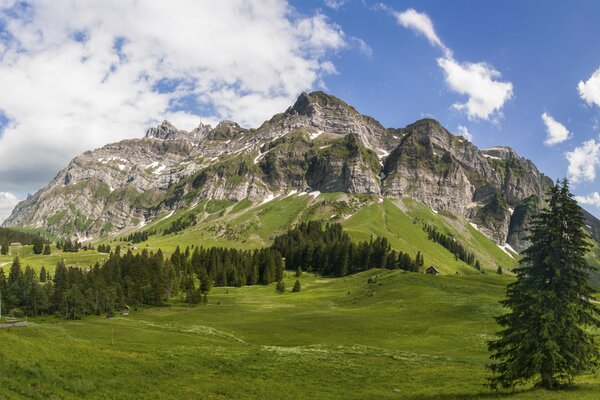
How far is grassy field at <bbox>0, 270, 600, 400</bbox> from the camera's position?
98.7ft

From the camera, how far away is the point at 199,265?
167m

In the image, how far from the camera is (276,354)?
4934cm

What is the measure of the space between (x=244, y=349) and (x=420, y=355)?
74.1ft

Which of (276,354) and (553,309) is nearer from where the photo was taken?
(553,309)

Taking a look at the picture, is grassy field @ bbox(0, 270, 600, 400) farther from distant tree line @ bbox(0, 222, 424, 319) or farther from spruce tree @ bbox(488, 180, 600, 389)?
distant tree line @ bbox(0, 222, 424, 319)

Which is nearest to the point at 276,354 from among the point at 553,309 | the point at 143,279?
the point at 553,309

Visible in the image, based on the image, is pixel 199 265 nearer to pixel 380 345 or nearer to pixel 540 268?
pixel 380 345

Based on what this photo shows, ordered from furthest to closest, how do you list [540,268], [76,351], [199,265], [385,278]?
[199,265]
[385,278]
[76,351]
[540,268]

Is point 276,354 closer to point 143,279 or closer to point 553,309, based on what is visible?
point 553,309

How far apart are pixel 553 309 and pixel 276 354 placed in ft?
99.0

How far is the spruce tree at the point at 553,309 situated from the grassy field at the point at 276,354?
1829mm

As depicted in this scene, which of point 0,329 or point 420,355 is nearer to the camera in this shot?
point 0,329

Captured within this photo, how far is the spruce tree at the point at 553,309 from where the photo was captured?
1207 inches

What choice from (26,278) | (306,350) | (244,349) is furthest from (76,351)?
(26,278)
